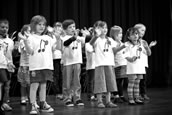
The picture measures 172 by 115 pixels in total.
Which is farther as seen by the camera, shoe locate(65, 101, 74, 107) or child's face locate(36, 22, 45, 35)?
shoe locate(65, 101, 74, 107)

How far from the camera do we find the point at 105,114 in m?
3.52

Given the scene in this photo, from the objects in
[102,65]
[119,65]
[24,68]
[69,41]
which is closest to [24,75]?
[24,68]

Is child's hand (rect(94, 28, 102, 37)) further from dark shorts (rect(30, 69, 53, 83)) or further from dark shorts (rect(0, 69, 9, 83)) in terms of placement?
dark shorts (rect(0, 69, 9, 83))

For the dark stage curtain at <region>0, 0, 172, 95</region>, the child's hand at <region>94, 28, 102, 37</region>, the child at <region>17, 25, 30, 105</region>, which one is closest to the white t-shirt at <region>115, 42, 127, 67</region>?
the child's hand at <region>94, 28, 102, 37</region>

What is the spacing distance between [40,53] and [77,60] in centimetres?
81

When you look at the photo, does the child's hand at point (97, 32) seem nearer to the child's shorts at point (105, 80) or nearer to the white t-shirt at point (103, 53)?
the white t-shirt at point (103, 53)

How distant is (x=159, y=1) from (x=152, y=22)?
62 centimetres

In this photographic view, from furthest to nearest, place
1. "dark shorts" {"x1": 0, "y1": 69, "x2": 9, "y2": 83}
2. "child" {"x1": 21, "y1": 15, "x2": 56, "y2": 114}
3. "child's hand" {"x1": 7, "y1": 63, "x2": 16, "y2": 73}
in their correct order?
"child's hand" {"x1": 7, "y1": 63, "x2": 16, "y2": 73} → "dark shorts" {"x1": 0, "y1": 69, "x2": 9, "y2": 83} → "child" {"x1": 21, "y1": 15, "x2": 56, "y2": 114}

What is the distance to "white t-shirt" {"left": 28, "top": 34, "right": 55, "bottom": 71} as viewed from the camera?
3.73 m

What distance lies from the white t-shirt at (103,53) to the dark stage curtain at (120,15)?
9.89 feet

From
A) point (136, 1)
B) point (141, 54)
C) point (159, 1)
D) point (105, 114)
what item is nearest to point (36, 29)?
point (105, 114)

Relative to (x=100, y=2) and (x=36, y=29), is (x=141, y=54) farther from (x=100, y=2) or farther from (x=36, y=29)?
(x=100, y=2)

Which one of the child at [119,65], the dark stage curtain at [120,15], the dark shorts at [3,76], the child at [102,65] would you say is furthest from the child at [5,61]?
the dark stage curtain at [120,15]

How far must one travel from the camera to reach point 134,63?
14.9ft
